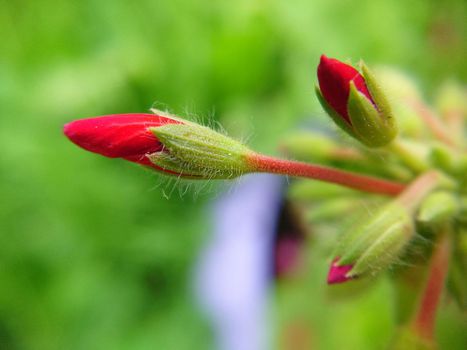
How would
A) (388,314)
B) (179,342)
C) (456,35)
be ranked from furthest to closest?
(179,342), (456,35), (388,314)

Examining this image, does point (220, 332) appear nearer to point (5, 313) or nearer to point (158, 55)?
point (5, 313)

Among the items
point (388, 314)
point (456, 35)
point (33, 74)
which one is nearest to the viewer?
point (388, 314)

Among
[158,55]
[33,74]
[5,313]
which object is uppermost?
[158,55]

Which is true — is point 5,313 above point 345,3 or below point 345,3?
below

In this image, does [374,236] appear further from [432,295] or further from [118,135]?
[118,135]

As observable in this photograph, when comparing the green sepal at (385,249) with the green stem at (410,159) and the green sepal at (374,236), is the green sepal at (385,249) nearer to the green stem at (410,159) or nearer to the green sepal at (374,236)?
the green sepal at (374,236)

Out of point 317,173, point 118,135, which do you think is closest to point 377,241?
point 317,173

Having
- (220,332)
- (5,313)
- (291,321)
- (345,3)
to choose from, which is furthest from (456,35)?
(5,313)
